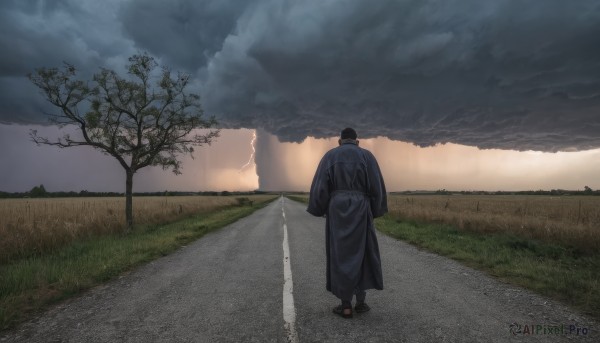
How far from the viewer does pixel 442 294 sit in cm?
534

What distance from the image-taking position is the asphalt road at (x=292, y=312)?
12.5 feet

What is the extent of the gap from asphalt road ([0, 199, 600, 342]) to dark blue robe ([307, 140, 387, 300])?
1.66 ft

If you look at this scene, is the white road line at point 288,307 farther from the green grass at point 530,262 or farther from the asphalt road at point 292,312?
the green grass at point 530,262

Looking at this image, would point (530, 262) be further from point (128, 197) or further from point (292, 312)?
point (128, 197)

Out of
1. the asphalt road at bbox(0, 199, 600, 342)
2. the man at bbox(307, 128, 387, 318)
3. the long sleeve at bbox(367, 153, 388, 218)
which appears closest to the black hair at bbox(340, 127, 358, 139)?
the man at bbox(307, 128, 387, 318)

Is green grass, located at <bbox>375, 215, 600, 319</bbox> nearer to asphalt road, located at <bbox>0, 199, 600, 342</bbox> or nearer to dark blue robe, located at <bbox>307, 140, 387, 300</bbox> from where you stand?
asphalt road, located at <bbox>0, 199, 600, 342</bbox>

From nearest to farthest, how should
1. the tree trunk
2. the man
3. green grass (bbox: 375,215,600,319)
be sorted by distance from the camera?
the man → green grass (bbox: 375,215,600,319) → the tree trunk

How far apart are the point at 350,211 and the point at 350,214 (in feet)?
0.14

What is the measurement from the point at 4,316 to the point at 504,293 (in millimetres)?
7204

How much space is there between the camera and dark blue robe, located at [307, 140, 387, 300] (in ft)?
14.9

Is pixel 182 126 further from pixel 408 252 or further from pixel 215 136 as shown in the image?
pixel 408 252

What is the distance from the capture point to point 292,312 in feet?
14.7

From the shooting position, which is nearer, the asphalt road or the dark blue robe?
the asphalt road

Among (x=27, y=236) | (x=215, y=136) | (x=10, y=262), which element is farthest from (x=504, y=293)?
(x=215, y=136)
